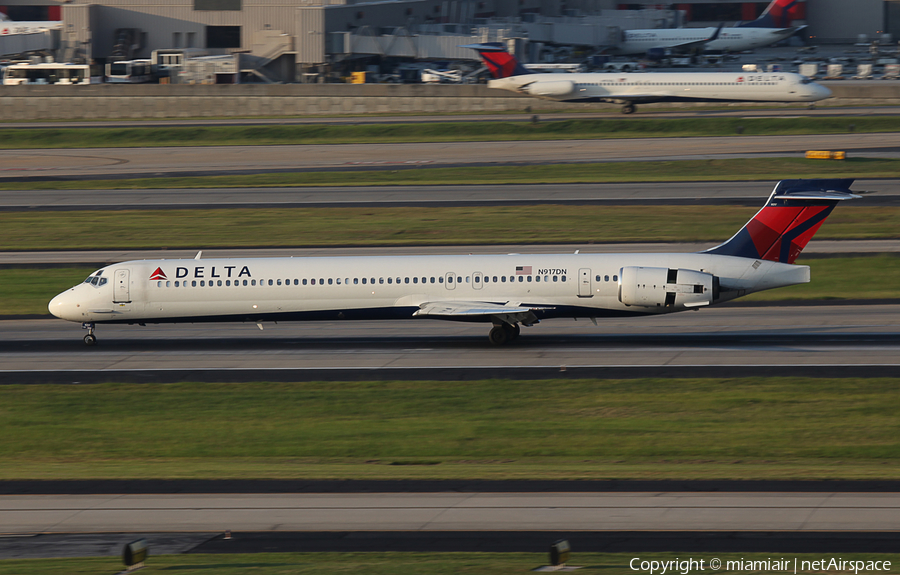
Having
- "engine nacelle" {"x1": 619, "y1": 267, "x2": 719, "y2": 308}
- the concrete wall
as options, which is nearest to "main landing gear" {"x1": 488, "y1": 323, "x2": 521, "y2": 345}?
"engine nacelle" {"x1": 619, "y1": 267, "x2": 719, "y2": 308}

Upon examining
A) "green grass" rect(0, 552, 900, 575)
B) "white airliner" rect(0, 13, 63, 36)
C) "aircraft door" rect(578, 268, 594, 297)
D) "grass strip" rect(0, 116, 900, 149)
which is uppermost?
"white airliner" rect(0, 13, 63, 36)

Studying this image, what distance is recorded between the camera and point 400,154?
82.1 meters

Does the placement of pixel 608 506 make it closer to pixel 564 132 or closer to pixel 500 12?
pixel 564 132

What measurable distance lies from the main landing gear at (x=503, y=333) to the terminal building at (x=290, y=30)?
293 feet

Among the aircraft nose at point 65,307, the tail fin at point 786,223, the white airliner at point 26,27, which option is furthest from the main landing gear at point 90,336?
the white airliner at point 26,27

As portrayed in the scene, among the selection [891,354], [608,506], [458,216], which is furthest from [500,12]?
[608,506]

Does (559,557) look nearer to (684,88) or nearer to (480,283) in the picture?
(480,283)

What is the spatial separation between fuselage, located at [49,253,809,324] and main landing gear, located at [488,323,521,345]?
91 centimetres

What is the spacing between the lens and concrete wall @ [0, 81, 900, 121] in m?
106

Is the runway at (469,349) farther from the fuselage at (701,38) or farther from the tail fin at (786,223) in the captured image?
the fuselage at (701,38)

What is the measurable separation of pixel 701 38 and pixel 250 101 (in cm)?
7010

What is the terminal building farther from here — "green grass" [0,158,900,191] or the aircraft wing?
the aircraft wing

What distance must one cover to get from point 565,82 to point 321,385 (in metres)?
70.8

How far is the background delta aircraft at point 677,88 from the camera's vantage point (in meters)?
93.6
